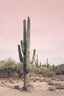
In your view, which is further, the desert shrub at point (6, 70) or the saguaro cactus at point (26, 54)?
the desert shrub at point (6, 70)

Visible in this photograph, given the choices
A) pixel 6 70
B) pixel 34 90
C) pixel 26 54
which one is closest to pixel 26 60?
pixel 26 54

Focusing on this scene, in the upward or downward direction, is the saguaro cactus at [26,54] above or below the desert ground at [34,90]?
above

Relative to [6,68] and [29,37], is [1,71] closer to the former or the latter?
[6,68]

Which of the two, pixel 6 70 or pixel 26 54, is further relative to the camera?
pixel 6 70

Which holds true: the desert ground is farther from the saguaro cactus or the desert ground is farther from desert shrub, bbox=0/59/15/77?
desert shrub, bbox=0/59/15/77

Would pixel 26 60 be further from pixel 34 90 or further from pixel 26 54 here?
pixel 34 90

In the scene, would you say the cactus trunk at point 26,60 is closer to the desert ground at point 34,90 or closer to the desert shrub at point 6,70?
the desert ground at point 34,90

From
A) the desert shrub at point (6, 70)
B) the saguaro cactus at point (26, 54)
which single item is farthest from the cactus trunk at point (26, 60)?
the desert shrub at point (6, 70)

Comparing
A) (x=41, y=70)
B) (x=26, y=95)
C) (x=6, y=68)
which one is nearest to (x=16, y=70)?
(x=6, y=68)

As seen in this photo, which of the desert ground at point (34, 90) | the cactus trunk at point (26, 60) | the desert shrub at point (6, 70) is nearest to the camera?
the desert ground at point (34, 90)

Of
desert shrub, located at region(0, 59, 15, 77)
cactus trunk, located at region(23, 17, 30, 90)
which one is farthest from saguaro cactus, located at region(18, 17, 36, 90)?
desert shrub, located at region(0, 59, 15, 77)

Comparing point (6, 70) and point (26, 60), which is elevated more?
point (26, 60)

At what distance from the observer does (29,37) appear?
13.1 m

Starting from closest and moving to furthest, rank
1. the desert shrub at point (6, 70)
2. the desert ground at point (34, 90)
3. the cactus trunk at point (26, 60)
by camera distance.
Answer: the desert ground at point (34, 90)
the cactus trunk at point (26, 60)
the desert shrub at point (6, 70)
